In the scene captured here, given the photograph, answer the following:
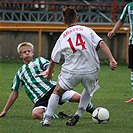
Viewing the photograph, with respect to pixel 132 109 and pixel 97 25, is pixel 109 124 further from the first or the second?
pixel 97 25

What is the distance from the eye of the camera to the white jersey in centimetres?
815

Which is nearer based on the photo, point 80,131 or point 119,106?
point 80,131

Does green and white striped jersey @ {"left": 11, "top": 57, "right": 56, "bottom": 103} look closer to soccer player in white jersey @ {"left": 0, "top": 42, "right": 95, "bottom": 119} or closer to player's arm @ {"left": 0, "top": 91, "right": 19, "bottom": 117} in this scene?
soccer player in white jersey @ {"left": 0, "top": 42, "right": 95, "bottom": 119}

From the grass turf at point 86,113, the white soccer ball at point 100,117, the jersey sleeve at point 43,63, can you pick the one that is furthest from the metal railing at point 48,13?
the white soccer ball at point 100,117

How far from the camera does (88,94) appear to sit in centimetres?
845

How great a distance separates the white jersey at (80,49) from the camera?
8148 millimetres

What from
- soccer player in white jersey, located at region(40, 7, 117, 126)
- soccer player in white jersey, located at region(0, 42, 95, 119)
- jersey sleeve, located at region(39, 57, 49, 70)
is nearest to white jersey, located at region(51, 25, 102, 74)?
soccer player in white jersey, located at region(40, 7, 117, 126)

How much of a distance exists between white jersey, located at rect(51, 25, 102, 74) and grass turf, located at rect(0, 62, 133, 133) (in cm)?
72

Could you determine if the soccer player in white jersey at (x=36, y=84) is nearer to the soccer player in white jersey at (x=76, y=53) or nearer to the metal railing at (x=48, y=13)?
the soccer player in white jersey at (x=76, y=53)

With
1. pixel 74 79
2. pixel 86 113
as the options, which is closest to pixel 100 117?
pixel 74 79

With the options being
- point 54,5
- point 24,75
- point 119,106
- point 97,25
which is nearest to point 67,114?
point 24,75

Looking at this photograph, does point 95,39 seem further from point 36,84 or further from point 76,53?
point 36,84

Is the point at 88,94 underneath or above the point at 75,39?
underneath

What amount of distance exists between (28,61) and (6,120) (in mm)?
934
